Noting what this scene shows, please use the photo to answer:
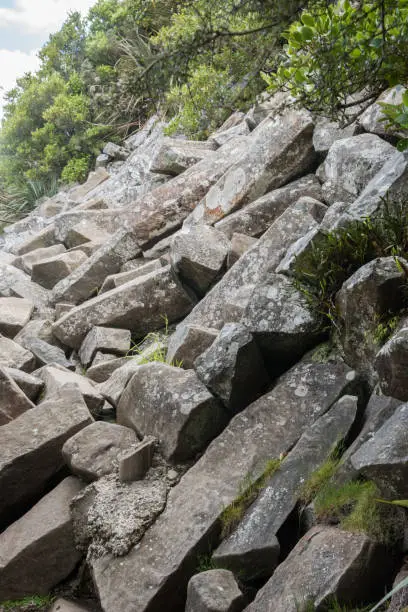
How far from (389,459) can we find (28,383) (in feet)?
13.8

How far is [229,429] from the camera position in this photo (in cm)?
499

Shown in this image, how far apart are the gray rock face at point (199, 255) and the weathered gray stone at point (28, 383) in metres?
2.23

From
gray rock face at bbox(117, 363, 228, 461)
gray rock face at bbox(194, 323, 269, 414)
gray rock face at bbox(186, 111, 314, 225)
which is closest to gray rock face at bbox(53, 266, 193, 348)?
gray rock face at bbox(186, 111, 314, 225)

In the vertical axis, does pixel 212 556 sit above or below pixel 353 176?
below

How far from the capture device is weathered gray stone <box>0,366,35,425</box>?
5930 mm

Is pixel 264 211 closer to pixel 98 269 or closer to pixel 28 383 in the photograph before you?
pixel 98 269

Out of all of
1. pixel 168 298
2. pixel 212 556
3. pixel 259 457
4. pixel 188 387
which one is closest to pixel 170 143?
pixel 168 298

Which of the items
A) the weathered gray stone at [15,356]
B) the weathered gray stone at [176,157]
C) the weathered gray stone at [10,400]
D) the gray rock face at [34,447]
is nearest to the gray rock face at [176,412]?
the gray rock face at [34,447]

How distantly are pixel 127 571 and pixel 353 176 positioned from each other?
4.95 meters

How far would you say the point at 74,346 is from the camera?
850 centimetres

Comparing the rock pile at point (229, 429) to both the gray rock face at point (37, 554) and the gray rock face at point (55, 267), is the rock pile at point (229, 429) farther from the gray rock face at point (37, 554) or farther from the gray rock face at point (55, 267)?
the gray rock face at point (55, 267)

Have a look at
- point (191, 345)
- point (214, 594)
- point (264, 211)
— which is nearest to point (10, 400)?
point (191, 345)

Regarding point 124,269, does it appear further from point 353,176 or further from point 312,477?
point 312,477

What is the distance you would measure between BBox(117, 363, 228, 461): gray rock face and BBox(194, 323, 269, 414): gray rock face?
0.36ft
